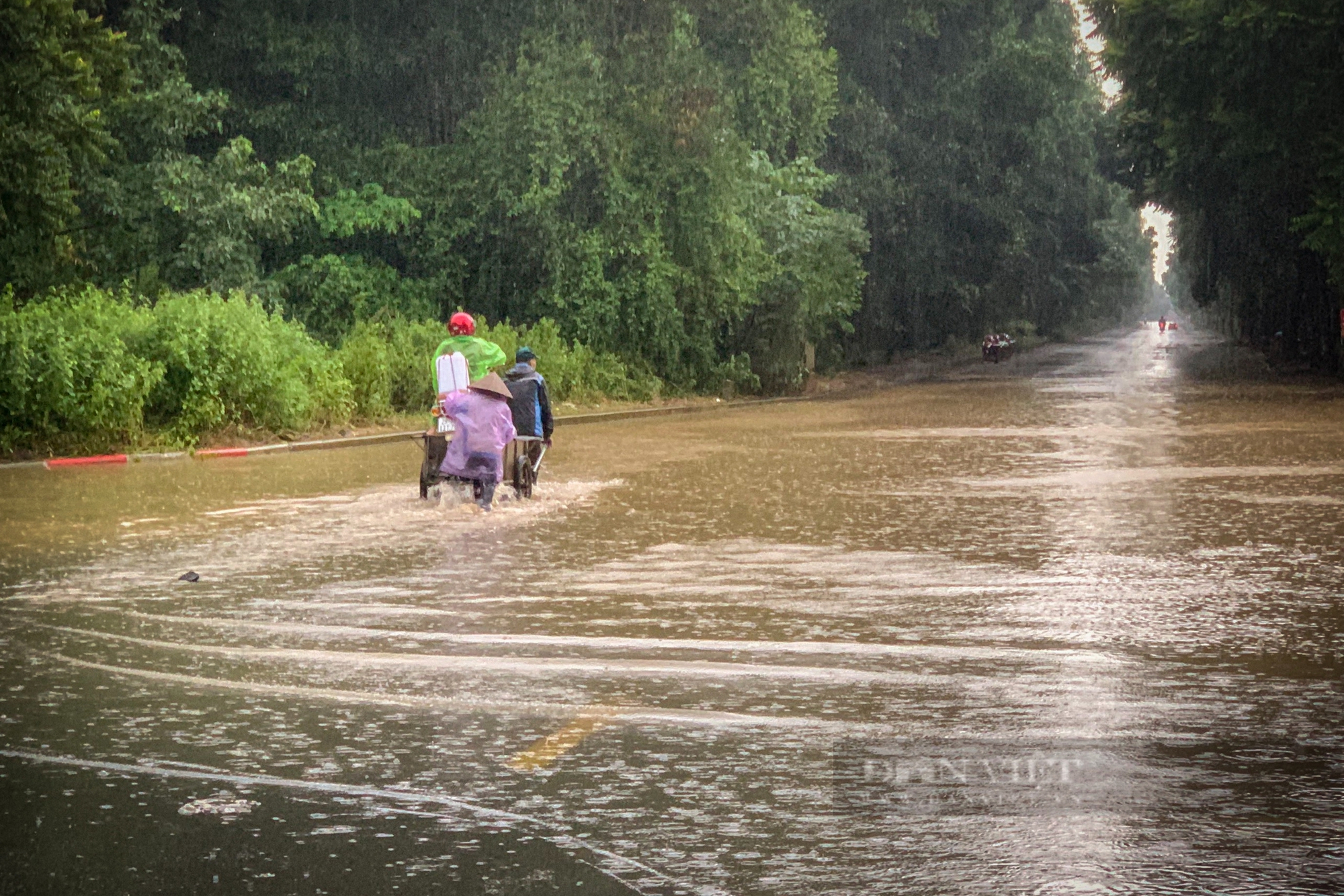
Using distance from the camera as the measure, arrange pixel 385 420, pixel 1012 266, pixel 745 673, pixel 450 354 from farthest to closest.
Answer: pixel 1012 266, pixel 385 420, pixel 450 354, pixel 745 673

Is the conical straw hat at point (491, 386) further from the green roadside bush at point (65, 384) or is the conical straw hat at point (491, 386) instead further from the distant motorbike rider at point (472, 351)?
the green roadside bush at point (65, 384)

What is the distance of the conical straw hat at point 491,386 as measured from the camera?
1761cm

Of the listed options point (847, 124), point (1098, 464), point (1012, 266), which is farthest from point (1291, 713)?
point (1012, 266)

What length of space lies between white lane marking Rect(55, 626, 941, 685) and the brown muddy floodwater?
0.03 meters

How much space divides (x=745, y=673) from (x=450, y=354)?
978 centimetres

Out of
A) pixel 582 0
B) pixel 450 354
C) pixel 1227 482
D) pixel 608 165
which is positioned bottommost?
pixel 1227 482

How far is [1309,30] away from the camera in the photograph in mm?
41781

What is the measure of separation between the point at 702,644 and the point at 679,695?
1.41m

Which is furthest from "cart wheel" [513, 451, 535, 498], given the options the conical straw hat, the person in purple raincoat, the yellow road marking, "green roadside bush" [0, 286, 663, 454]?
the yellow road marking

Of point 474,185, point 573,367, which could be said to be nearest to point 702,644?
point 573,367

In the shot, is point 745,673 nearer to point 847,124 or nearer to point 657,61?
point 657,61

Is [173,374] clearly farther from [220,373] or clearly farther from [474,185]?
[474,185]

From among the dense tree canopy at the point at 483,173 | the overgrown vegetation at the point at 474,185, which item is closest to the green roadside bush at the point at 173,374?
the overgrown vegetation at the point at 474,185

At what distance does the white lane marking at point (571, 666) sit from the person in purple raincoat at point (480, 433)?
24.8ft
